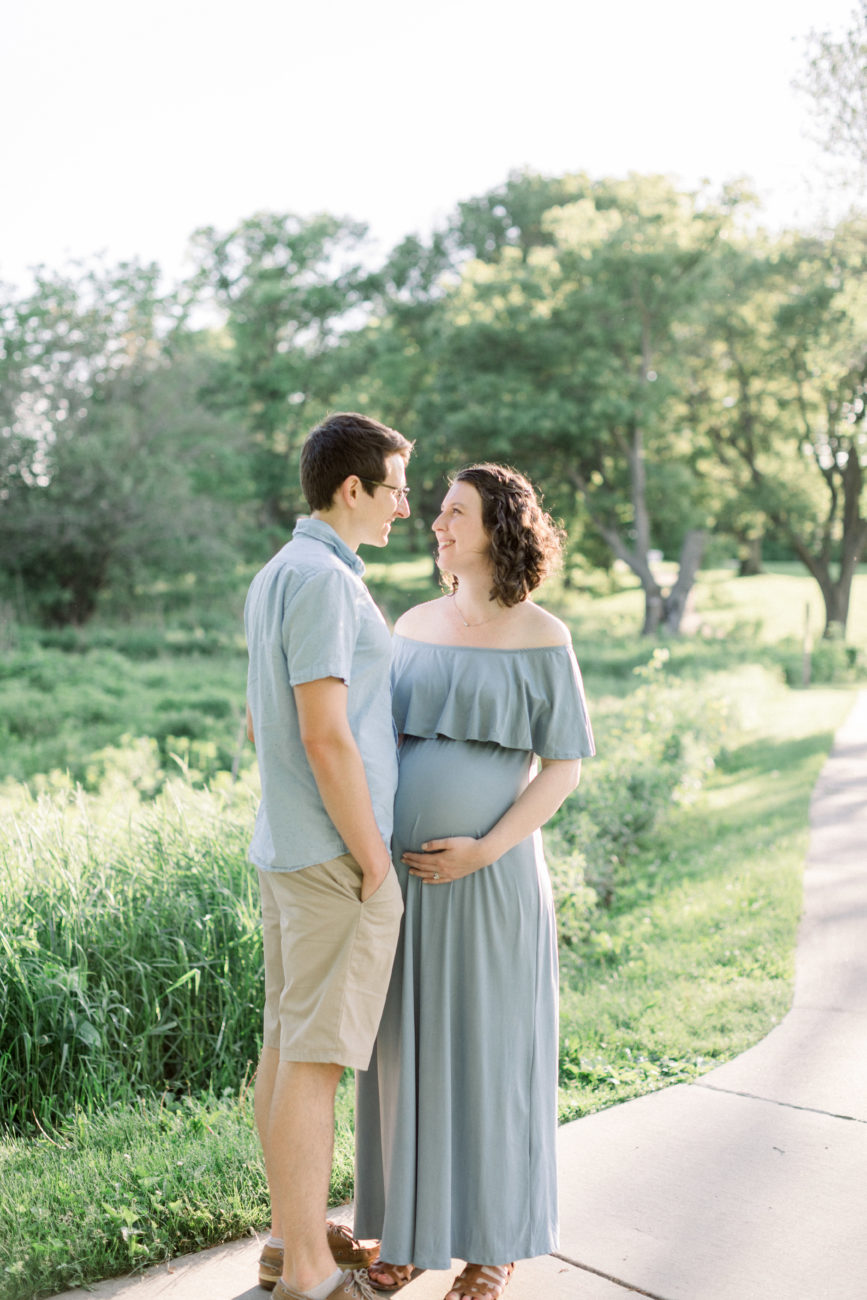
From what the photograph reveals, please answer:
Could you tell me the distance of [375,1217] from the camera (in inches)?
109

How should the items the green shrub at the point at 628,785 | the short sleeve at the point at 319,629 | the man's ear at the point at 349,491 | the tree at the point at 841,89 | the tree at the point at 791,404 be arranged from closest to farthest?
the short sleeve at the point at 319,629 < the man's ear at the point at 349,491 < the green shrub at the point at 628,785 < the tree at the point at 841,89 < the tree at the point at 791,404

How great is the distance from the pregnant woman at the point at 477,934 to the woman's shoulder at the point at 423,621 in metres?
0.06

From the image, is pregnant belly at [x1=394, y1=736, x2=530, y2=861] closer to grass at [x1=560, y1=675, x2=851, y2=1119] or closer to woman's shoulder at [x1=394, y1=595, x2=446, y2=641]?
woman's shoulder at [x1=394, y1=595, x2=446, y2=641]

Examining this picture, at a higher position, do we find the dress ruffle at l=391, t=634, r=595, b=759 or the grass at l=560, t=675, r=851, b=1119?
the dress ruffle at l=391, t=634, r=595, b=759

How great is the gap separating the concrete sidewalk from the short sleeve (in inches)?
61.5

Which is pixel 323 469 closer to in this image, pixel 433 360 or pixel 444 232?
pixel 433 360

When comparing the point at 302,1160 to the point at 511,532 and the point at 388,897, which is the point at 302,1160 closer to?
the point at 388,897

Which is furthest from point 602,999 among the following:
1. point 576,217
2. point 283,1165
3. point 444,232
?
point 444,232

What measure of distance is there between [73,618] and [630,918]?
892 inches

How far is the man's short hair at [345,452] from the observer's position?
2.48 m

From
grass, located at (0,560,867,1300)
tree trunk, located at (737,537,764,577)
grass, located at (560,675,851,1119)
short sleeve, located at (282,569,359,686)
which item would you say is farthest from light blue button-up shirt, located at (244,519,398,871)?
tree trunk, located at (737,537,764,577)

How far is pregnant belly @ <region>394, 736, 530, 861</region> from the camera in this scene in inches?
105

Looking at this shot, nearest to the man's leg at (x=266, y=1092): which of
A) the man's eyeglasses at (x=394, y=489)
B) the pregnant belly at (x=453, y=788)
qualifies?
the pregnant belly at (x=453, y=788)

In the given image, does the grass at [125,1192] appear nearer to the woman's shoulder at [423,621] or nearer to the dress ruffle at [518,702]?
the dress ruffle at [518,702]
